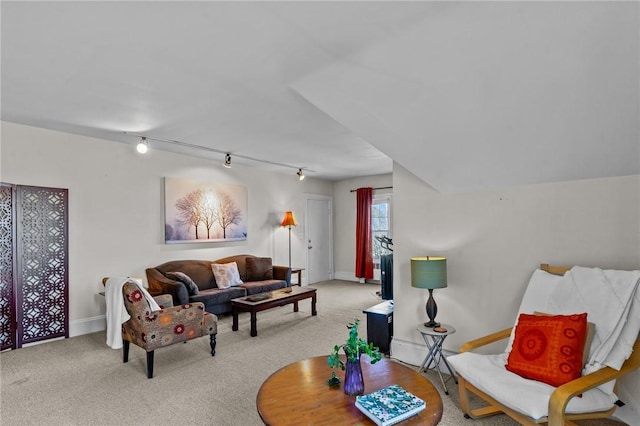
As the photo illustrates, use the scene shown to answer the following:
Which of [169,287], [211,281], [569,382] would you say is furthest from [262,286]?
[569,382]

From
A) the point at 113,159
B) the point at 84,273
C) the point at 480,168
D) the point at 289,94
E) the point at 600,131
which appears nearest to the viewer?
the point at 600,131

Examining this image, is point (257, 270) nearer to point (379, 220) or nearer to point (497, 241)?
point (379, 220)

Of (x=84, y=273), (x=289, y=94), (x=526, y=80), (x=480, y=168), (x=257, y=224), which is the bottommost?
(x=84, y=273)

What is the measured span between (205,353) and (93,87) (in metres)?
2.69

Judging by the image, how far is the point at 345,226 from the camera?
826 cm

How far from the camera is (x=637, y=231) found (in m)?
2.37

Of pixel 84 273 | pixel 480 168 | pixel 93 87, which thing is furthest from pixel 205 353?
pixel 480 168

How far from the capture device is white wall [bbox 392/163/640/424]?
245 cm

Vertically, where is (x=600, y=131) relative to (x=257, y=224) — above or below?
above

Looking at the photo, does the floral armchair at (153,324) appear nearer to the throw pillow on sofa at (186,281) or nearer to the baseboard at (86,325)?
the throw pillow on sofa at (186,281)

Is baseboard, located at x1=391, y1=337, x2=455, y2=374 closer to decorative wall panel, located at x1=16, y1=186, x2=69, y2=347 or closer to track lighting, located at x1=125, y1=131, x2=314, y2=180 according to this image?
track lighting, located at x1=125, y1=131, x2=314, y2=180

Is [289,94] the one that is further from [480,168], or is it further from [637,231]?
[637,231]

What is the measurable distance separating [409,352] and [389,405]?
175cm

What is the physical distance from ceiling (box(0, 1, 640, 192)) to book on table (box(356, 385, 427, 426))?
5.71 feet
